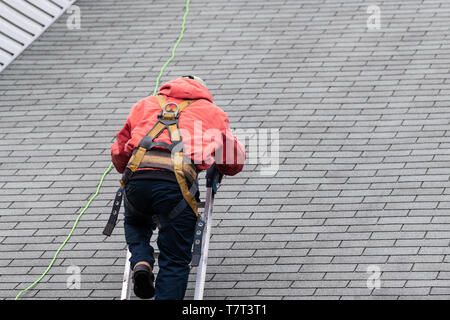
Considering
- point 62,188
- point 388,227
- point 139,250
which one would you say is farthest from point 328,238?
point 62,188

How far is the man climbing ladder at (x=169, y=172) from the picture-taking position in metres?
5.68

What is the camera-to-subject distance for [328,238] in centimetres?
691

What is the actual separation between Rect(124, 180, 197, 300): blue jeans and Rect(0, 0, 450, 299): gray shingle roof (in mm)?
774

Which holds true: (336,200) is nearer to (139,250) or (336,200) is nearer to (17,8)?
(139,250)

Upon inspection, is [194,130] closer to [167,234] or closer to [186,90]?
[186,90]

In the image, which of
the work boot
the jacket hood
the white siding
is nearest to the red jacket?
the jacket hood

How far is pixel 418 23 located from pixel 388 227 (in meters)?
3.56

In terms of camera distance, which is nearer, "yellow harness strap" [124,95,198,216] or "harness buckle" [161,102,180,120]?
"yellow harness strap" [124,95,198,216]

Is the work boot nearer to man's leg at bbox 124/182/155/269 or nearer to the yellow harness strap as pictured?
man's leg at bbox 124/182/155/269

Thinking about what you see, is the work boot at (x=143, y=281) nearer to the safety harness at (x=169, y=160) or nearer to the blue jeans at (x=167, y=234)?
the blue jeans at (x=167, y=234)

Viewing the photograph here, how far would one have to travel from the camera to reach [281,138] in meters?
8.20

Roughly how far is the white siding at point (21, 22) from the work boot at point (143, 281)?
15.9ft

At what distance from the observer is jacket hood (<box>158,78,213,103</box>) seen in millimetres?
5988
